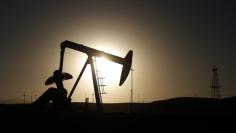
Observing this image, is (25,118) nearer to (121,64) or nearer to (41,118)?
(41,118)

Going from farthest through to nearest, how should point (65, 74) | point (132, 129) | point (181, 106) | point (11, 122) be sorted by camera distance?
1. point (181, 106)
2. point (65, 74)
3. point (11, 122)
4. point (132, 129)

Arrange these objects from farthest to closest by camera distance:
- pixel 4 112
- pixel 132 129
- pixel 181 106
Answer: pixel 181 106
pixel 4 112
pixel 132 129

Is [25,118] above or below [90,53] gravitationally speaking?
below

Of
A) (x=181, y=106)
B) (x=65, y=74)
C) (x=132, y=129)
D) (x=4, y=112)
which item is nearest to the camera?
(x=132, y=129)

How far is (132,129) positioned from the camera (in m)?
19.1

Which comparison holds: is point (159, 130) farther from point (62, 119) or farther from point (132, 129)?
point (62, 119)

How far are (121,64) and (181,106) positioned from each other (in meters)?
44.7

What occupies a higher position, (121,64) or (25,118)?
(121,64)

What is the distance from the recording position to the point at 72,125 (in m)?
19.7

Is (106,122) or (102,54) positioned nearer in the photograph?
(106,122)

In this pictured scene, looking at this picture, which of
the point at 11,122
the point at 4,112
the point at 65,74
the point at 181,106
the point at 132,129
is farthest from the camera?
the point at 181,106

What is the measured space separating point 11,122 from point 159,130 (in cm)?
716

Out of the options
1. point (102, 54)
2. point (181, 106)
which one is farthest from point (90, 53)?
point (181, 106)

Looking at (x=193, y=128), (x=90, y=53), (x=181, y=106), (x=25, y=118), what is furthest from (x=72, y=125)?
(x=181, y=106)
